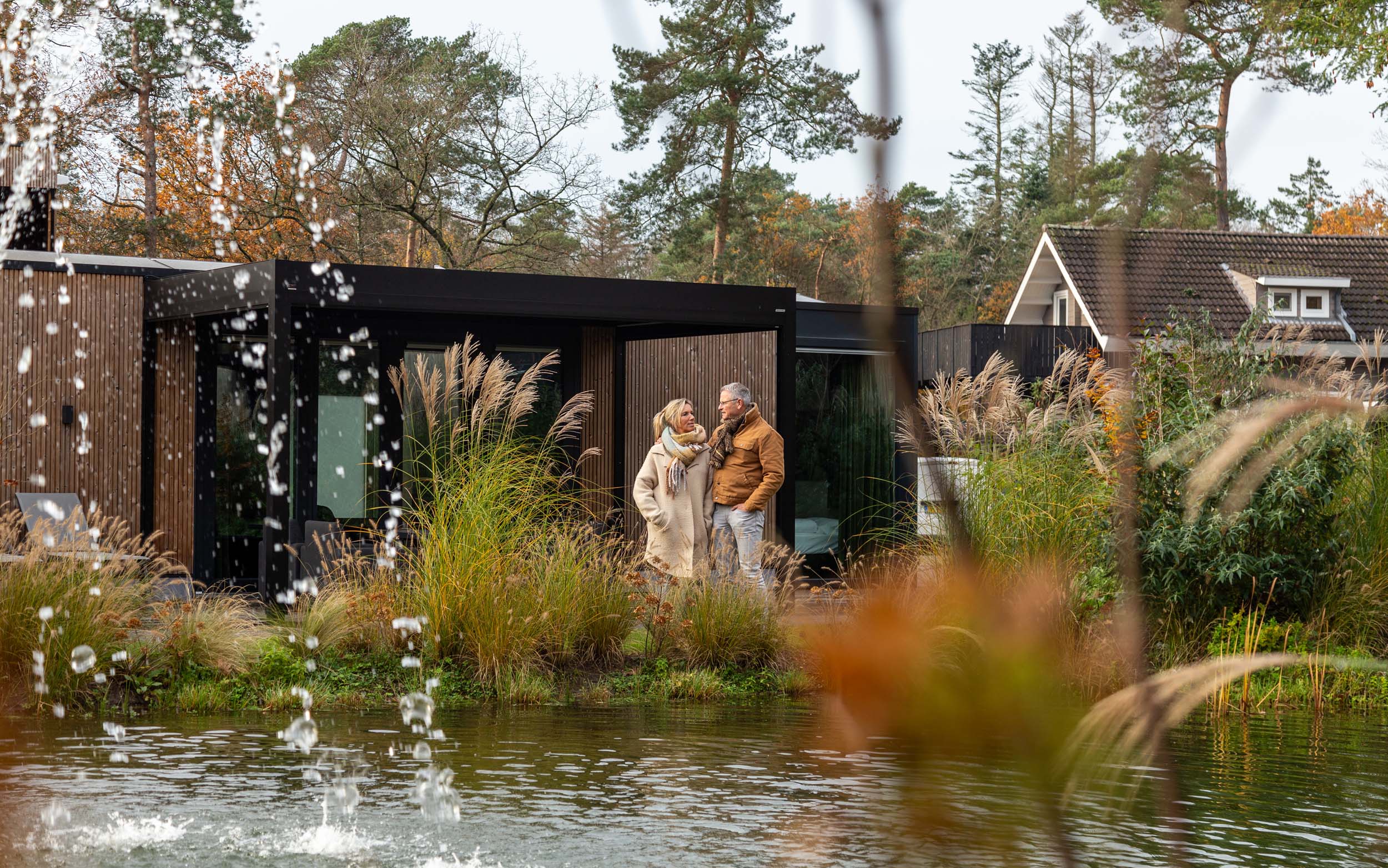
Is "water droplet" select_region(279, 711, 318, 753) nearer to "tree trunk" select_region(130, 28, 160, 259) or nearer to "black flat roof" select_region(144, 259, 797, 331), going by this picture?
"black flat roof" select_region(144, 259, 797, 331)

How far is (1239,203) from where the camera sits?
51.6 inches

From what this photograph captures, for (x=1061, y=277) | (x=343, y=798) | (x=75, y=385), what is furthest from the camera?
(x=1061, y=277)

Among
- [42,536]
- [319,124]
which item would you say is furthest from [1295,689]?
[319,124]

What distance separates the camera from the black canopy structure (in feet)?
33.3

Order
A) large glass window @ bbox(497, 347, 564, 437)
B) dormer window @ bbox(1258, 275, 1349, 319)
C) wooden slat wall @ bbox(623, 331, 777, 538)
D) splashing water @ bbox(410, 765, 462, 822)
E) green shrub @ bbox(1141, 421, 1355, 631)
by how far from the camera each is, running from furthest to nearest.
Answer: dormer window @ bbox(1258, 275, 1349, 319), large glass window @ bbox(497, 347, 564, 437), wooden slat wall @ bbox(623, 331, 777, 538), green shrub @ bbox(1141, 421, 1355, 631), splashing water @ bbox(410, 765, 462, 822)

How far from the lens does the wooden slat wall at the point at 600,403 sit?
1372 centimetres

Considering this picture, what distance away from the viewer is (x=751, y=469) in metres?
10.1

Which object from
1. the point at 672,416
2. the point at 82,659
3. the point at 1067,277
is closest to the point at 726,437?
the point at 672,416

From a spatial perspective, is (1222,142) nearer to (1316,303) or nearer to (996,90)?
(996,90)

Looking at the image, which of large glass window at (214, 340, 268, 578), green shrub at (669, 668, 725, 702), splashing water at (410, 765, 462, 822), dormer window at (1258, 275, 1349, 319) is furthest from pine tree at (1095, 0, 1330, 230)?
dormer window at (1258, 275, 1349, 319)

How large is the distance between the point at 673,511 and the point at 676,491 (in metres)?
0.14

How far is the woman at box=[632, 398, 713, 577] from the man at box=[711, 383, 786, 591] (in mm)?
137

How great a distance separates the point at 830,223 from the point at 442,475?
1990 cm

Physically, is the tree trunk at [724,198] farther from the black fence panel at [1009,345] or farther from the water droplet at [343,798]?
the black fence panel at [1009,345]
